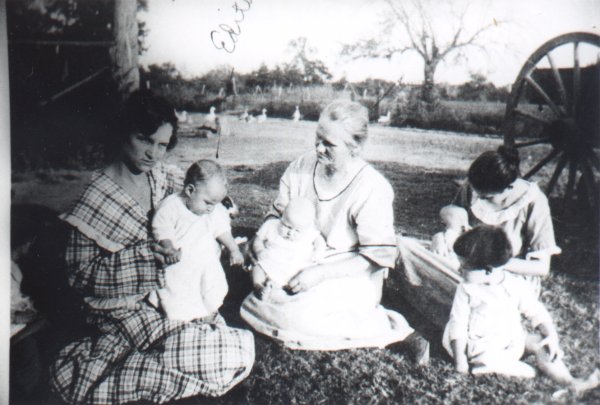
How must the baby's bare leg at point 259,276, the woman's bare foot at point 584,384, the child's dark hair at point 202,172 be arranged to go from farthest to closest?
the baby's bare leg at point 259,276
the child's dark hair at point 202,172
the woman's bare foot at point 584,384

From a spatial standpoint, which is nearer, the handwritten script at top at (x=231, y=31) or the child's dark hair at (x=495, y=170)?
the child's dark hair at (x=495, y=170)

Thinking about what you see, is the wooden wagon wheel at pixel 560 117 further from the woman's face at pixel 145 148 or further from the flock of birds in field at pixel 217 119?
the woman's face at pixel 145 148

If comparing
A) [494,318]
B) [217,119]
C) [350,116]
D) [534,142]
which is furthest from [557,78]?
[217,119]

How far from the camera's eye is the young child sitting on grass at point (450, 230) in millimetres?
1791

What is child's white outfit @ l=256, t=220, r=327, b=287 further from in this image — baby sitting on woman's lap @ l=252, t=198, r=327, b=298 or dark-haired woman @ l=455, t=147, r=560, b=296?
dark-haired woman @ l=455, t=147, r=560, b=296

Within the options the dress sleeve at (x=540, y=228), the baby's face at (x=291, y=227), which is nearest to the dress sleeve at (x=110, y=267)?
the baby's face at (x=291, y=227)

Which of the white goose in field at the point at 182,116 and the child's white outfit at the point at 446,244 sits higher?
the white goose in field at the point at 182,116

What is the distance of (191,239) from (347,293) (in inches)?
22.9

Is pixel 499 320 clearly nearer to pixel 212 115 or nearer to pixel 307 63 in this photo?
pixel 307 63

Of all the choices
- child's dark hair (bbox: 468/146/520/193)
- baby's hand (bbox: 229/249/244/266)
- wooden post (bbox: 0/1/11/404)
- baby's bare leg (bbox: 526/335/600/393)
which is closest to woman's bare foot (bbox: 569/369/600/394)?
baby's bare leg (bbox: 526/335/600/393)

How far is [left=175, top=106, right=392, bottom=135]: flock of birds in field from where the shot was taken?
187 centimetres

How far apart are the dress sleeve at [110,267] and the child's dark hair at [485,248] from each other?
40.7 inches

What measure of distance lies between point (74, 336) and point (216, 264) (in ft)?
1.90

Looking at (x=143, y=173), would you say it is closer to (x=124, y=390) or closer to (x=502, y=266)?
(x=124, y=390)
